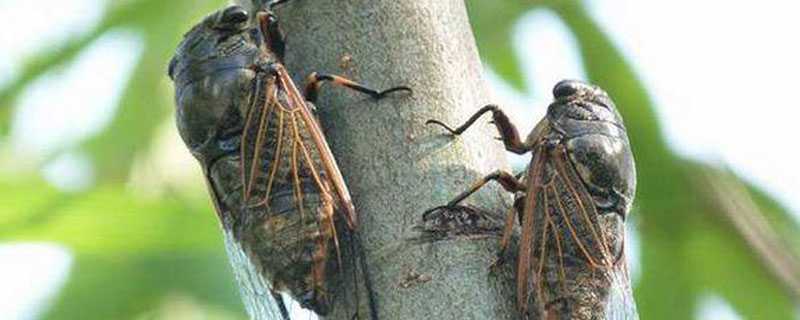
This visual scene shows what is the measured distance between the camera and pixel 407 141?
1.99 m

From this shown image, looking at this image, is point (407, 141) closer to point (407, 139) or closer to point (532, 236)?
point (407, 139)

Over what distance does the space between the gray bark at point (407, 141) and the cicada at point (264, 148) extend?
30mm

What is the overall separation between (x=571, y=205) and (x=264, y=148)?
19.3 inches

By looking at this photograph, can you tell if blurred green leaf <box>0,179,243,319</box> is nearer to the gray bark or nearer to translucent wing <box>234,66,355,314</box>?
translucent wing <box>234,66,355,314</box>

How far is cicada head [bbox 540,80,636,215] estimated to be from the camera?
2.46 m

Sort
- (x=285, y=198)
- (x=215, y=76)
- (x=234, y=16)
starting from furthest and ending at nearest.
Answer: (x=234, y=16), (x=215, y=76), (x=285, y=198)

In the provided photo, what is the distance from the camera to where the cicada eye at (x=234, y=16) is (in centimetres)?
258

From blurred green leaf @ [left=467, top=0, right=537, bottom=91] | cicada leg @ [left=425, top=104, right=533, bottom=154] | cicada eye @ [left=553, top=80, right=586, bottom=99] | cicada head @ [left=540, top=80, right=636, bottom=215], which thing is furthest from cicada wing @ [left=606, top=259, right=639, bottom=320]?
blurred green leaf @ [left=467, top=0, right=537, bottom=91]

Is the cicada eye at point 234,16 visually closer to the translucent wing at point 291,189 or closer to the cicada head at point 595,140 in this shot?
the translucent wing at point 291,189

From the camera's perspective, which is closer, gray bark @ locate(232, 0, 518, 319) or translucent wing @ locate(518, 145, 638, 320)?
gray bark @ locate(232, 0, 518, 319)

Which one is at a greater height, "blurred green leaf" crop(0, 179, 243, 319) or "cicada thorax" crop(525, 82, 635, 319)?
"cicada thorax" crop(525, 82, 635, 319)

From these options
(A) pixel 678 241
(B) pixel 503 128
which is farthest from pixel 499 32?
(B) pixel 503 128

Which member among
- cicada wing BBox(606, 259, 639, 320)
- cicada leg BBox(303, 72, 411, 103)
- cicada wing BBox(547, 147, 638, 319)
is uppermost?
cicada leg BBox(303, 72, 411, 103)

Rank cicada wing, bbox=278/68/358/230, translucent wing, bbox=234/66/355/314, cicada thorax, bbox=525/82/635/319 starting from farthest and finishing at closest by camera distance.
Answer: cicada thorax, bbox=525/82/635/319, translucent wing, bbox=234/66/355/314, cicada wing, bbox=278/68/358/230
